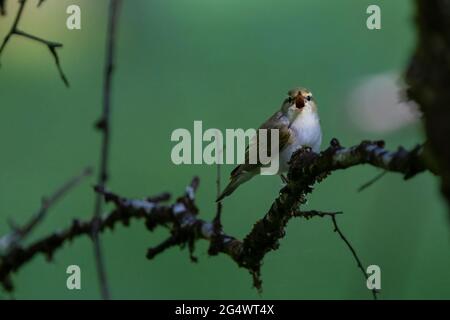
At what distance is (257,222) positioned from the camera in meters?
1.24

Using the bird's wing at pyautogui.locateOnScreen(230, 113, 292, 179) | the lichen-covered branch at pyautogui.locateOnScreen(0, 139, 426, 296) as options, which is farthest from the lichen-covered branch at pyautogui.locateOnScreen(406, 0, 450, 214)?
the bird's wing at pyautogui.locateOnScreen(230, 113, 292, 179)

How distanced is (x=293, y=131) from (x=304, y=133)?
25 millimetres

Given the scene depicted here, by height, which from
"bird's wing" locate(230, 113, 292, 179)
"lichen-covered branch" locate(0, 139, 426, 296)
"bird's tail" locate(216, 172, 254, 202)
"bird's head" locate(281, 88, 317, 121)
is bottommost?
"lichen-covered branch" locate(0, 139, 426, 296)

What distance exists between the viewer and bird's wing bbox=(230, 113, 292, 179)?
5.77ft

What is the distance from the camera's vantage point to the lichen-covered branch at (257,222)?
916mm

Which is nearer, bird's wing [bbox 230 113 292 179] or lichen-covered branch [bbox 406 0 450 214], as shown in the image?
lichen-covered branch [bbox 406 0 450 214]

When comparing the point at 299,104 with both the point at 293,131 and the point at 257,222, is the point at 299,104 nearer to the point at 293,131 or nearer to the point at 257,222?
the point at 293,131

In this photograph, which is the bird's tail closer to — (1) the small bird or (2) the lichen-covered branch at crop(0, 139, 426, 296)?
(1) the small bird

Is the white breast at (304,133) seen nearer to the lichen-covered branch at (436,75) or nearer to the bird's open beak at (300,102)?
the bird's open beak at (300,102)

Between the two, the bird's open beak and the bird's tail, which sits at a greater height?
the bird's open beak

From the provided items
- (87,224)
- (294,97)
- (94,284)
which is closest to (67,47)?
(94,284)

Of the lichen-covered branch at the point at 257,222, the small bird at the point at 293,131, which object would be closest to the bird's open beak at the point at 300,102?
the small bird at the point at 293,131

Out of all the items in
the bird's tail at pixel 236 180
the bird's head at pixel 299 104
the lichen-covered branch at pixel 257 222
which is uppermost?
the bird's head at pixel 299 104
